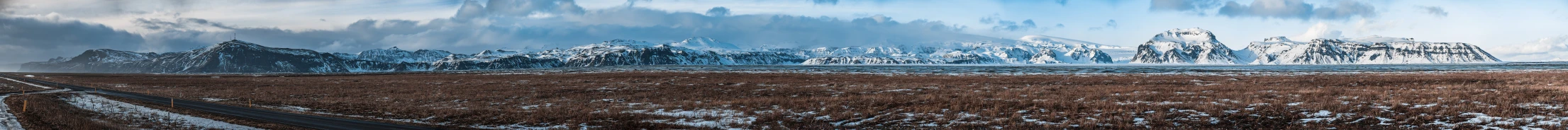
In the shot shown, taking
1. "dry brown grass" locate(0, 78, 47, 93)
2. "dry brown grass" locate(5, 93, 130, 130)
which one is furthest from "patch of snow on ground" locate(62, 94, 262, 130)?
"dry brown grass" locate(0, 78, 47, 93)

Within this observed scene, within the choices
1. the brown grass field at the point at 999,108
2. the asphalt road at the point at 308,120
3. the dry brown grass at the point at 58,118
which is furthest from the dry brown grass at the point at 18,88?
the asphalt road at the point at 308,120

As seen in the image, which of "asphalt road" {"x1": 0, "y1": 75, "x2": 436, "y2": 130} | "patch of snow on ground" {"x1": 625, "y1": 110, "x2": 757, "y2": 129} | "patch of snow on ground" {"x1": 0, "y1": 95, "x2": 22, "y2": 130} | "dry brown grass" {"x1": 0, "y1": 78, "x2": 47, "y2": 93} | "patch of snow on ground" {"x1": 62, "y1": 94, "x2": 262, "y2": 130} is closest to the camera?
"patch of snow on ground" {"x1": 0, "y1": 95, "x2": 22, "y2": 130}

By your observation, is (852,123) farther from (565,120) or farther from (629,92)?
(629,92)

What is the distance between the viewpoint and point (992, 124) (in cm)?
1834

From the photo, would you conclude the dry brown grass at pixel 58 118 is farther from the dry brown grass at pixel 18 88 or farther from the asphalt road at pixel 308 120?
the dry brown grass at pixel 18 88

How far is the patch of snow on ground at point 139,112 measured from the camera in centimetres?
1886

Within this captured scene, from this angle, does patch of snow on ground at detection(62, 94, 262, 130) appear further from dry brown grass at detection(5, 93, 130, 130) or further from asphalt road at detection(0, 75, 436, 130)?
asphalt road at detection(0, 75, 436, 130)

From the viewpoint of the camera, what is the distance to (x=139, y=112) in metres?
23.7

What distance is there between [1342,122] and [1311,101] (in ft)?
21.9

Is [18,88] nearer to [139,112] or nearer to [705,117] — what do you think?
[139,112]

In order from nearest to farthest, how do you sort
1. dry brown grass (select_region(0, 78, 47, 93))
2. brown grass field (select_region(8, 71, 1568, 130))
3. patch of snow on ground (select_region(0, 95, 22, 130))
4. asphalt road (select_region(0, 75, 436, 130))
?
brown grass field (select_region(8, 71, 1568, 130)), patch of snow on ground (select_region(0, 95, 22, 130)), asphalt road (select_region(0, 75, 436, 130)), dry brown grass (select_region(0, 78, 47, 93))

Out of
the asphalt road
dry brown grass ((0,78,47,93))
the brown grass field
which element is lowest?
the asphalt road

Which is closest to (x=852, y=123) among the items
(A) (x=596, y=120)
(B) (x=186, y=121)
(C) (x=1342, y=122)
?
(A) (x=596, y=120)

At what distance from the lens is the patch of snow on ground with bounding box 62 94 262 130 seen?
61.9 feet
